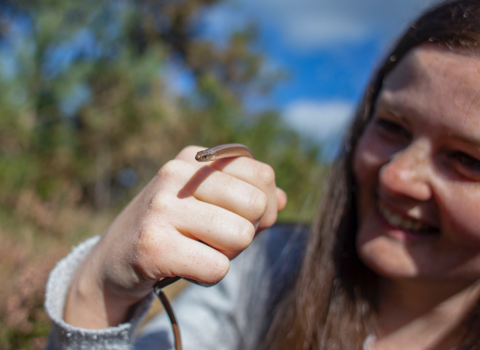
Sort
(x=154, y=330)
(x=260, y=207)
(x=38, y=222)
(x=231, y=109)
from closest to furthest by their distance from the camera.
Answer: (x=260, y=207)
(x=154, y=330)
(x=38, y=222)
(x=231, y=109)

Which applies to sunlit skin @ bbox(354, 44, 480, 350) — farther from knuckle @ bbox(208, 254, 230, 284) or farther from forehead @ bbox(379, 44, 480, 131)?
knuckle @ bbox(208, 254, 230, 284)

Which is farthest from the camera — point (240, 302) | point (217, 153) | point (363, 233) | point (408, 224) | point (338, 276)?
point (240, 302)

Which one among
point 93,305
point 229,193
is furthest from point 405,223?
point 93,305

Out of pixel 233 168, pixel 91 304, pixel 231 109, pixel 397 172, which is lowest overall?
pixel 231 109

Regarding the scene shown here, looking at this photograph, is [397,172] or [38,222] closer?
[397,172]

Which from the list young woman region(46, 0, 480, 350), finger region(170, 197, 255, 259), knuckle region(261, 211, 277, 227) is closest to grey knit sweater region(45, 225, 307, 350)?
young woman region(46, 0, 480, 350)

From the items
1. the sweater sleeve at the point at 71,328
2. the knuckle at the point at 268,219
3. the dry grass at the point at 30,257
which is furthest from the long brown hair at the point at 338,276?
the dry grass at the point at 30,257

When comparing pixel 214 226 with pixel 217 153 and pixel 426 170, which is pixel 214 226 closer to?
pixel 217 153

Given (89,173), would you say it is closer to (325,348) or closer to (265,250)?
(265,250)

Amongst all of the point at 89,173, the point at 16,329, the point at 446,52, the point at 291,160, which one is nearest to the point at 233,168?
the point at 446,52
